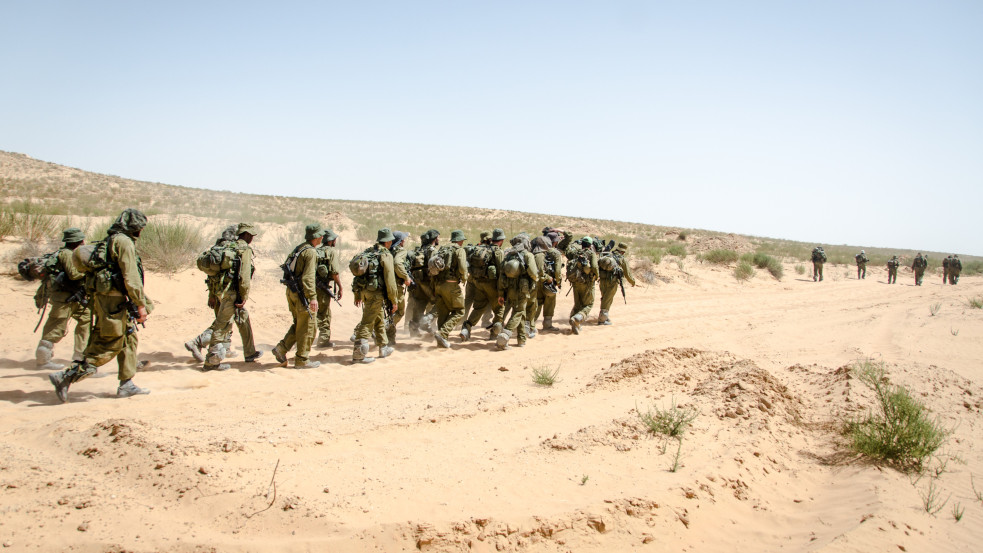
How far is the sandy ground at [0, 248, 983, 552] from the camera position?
374cm

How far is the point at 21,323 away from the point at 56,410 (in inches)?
205

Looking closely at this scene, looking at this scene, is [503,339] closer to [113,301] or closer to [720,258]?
[113,301]

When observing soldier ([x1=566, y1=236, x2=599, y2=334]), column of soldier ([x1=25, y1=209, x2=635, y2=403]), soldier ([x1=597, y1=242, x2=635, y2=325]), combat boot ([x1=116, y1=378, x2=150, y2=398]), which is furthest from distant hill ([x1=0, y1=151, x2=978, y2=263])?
combat boot ([x1=116, y1=378, x2=150, y2=398])

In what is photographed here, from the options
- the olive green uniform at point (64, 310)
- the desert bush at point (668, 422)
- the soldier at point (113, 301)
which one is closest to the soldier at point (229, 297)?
the soldier at point (113, 301)

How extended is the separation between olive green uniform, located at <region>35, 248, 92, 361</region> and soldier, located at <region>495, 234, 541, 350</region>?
5.95 m

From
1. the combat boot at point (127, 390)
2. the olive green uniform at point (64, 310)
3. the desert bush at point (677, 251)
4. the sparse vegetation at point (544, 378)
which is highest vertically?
the desert bush at point (677, 251)

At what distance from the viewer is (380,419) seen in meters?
5.76

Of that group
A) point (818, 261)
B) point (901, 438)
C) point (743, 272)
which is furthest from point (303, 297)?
point (818, 261)

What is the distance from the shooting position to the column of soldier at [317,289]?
19.9ft

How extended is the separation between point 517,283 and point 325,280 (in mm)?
Answer: 3250

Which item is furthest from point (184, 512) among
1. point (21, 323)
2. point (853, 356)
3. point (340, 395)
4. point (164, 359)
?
point (853, 356)

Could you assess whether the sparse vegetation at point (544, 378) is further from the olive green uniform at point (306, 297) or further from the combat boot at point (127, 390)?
the combat boot at point (127, 390)

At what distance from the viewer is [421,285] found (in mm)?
10133

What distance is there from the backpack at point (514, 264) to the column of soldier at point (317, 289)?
0.02 metres
